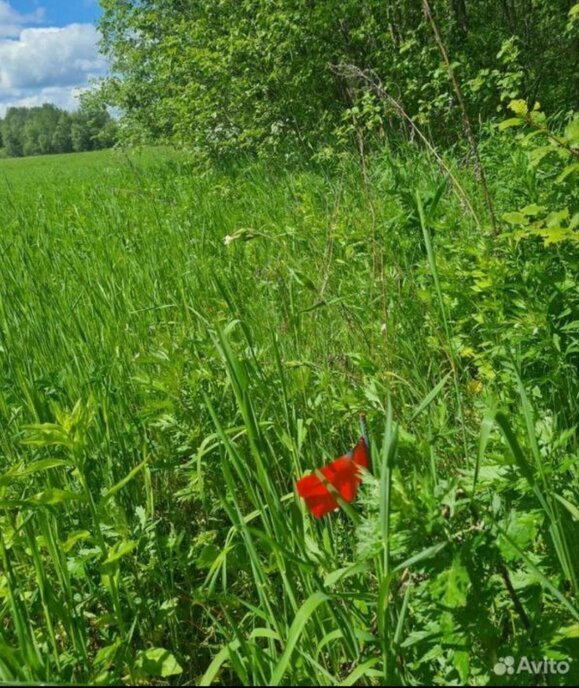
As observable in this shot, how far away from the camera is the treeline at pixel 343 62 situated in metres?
6.36

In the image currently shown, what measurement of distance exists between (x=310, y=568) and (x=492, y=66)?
719cm

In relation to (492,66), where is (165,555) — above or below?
below

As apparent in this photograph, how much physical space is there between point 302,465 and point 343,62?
5.80 meters

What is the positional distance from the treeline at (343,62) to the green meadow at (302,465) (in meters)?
3.92

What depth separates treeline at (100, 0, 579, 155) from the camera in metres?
6.36

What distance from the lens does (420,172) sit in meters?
4.01

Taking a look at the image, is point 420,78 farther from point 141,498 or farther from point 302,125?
point 141,498

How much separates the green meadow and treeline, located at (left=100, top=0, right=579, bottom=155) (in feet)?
12.9

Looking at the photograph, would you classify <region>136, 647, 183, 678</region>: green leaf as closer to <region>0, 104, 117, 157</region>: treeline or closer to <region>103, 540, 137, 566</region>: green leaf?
<region>103, 540, 137, 566</region>: green leaf

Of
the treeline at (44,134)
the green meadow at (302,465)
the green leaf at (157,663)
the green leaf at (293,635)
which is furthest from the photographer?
the treeline at (44,134)

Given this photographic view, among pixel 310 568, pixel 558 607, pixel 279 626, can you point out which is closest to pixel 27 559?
pixel 279 626

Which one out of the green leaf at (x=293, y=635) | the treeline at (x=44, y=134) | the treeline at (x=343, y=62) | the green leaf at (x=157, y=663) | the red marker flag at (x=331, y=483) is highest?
the treeline at (x=44, y=134)

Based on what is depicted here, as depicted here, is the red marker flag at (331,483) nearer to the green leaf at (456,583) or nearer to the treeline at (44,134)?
the green leaf at (456,583)

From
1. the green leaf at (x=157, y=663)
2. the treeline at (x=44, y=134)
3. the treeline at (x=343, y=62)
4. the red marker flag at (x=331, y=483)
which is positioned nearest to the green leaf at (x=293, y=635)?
the red marker flag at (x=331, y=483)
